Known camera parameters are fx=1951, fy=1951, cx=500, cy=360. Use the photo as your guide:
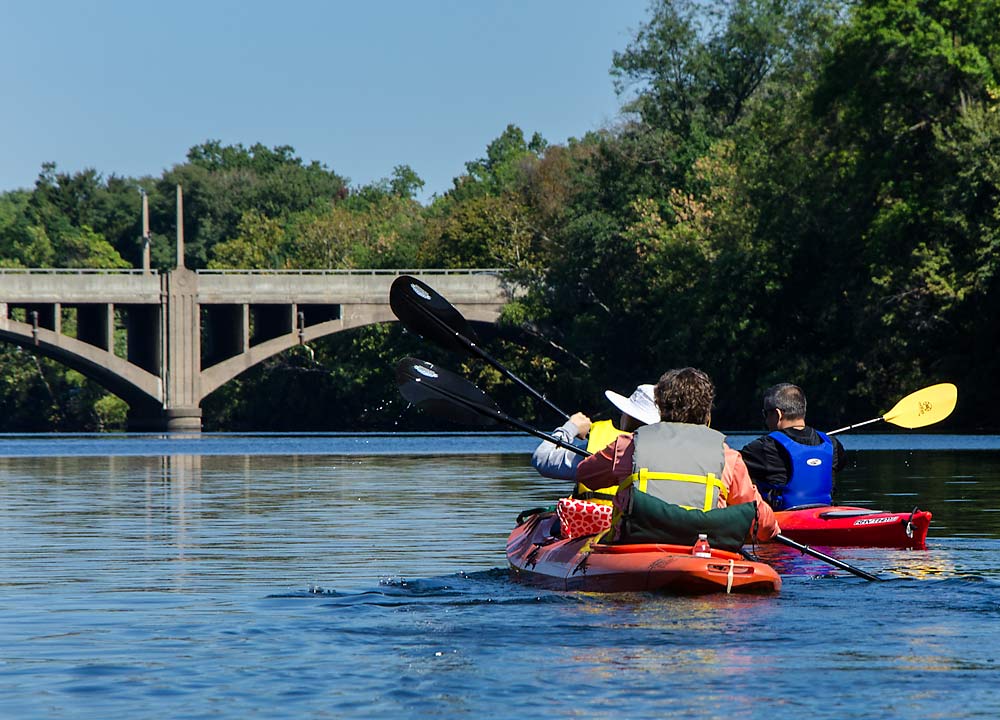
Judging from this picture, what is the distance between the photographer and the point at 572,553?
1220cm

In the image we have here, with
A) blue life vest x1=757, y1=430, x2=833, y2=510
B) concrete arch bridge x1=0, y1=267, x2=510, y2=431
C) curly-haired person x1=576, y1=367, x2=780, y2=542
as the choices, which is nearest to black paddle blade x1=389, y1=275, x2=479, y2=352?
blue life vest x1=757, y1=430, x2=833, y2=510

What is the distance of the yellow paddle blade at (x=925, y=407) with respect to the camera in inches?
720

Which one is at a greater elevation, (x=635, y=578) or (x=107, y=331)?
(x=107, y=331)

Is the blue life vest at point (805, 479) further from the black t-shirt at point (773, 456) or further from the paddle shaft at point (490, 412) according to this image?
the paddle shaft at point (490, 412)

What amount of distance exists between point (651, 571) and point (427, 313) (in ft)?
20.0

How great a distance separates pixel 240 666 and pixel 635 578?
113 inches

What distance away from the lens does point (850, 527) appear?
15258 millimetres

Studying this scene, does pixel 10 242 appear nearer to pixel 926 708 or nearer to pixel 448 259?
pixel 448 259

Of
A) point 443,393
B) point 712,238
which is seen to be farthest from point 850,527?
point 712,238

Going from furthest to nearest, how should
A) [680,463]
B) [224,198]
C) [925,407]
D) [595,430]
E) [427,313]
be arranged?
1. [224,198]
2. [925,407]
3. [427,313]
4. [595,430]
5. [680,463]

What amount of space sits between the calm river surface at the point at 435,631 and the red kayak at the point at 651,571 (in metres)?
0.11

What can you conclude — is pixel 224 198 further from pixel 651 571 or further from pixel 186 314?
pixel 651 571

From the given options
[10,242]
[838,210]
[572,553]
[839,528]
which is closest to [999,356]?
[838,210]

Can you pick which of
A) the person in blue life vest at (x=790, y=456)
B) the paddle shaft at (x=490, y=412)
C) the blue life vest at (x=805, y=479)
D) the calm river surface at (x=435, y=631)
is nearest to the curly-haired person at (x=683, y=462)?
the calm river surface at (x=435, y=631)
